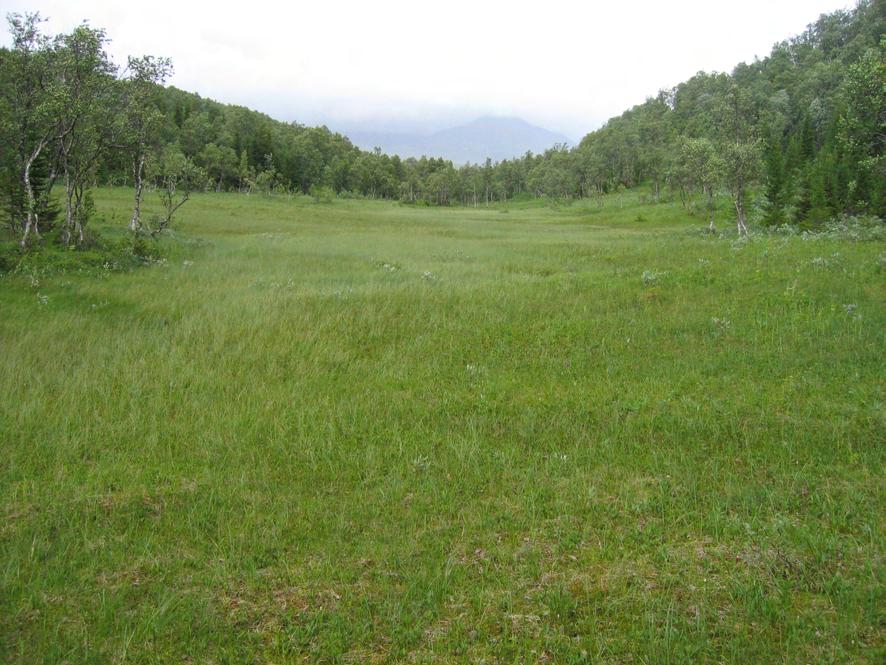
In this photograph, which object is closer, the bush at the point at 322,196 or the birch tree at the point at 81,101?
the birch tree at the point at 81,101

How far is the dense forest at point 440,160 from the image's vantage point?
1936 centimetres

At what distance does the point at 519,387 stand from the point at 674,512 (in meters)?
3.77

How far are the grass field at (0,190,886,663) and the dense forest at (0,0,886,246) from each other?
9.60m

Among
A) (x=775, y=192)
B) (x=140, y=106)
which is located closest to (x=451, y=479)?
(x=140, y=106)

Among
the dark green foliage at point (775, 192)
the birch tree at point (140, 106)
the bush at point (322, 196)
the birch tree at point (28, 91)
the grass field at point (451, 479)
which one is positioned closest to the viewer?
the grass field at point (451, 479)

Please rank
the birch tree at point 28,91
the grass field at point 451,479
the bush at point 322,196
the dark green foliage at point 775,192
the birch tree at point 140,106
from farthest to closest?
the bush at point 322,196 < the dark green foliage at point 775,192 < the birch tree at point 140,106 < the birch tree at point 28,91 < the grass field at point 451,479

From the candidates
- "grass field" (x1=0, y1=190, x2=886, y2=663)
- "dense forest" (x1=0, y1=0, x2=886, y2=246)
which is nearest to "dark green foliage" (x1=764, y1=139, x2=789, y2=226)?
"dense forest" (x1=0, y1=0, x2=886, y2=246)

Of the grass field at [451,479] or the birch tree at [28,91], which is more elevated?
the birch tree at [28,91]

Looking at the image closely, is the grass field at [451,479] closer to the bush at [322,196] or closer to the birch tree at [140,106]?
the birch tree at [140,106]

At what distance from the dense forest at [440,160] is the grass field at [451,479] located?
378 inches

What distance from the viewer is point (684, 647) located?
4.17 meters

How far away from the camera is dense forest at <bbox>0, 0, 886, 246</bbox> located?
63.5ft

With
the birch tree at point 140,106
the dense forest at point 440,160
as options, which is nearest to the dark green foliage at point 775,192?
the dense forest at point 440,160

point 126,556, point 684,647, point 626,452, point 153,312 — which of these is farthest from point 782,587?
point 153,312
